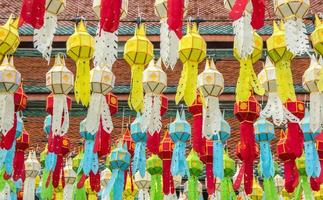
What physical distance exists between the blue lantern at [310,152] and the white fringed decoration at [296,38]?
1.43m

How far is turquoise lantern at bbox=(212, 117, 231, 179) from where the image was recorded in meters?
10.1

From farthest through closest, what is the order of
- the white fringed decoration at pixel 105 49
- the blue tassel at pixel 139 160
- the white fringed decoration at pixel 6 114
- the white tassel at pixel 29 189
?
the white tassel at pixel 29 189 < the blue tassel at pixel 139 160 < the white fringed decoration at pixel 6 114 < the white fringed decoration at pixel 105 49

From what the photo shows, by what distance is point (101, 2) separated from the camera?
9328 millimetres

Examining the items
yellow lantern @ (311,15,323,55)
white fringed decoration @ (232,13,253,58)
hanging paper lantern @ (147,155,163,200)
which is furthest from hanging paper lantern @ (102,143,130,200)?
yellow lantern @ (311,15,323,55)

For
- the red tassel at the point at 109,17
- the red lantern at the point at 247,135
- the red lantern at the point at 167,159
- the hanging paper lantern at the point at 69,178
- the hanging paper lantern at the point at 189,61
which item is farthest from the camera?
the hanging paper lantern at the point at 69,178

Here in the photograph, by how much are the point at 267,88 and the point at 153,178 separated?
2053mm

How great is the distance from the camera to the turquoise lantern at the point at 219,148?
399 inches

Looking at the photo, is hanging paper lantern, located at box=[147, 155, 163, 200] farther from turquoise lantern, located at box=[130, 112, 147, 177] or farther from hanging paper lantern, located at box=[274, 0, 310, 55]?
hanging paper lantern, located at box=[274, 0, 310, 55]

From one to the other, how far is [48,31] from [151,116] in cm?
145

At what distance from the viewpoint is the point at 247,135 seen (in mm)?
10305

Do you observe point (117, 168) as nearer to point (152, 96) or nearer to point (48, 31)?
point (152, 96)

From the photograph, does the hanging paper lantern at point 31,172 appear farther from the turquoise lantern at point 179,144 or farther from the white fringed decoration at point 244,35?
the white fringed decoration at point 244,35

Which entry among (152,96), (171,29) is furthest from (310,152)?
(171,29)

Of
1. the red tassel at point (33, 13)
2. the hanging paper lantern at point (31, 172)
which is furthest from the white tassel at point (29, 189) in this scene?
the red tassel at point (33, 13)
